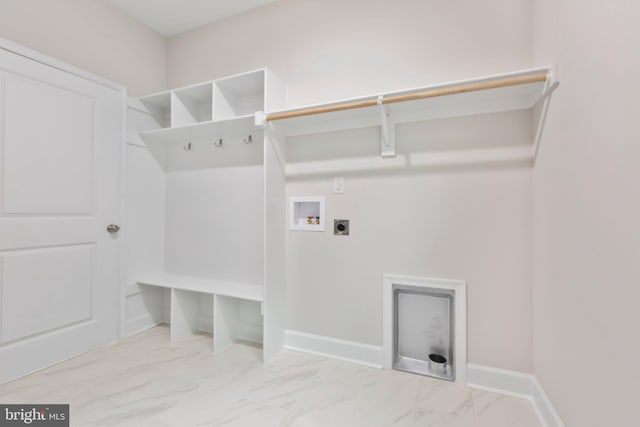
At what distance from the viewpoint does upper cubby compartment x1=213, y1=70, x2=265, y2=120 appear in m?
2.12

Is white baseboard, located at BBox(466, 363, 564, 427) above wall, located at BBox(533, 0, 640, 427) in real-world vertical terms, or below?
below

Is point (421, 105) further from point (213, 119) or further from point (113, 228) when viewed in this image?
point (113, 228)

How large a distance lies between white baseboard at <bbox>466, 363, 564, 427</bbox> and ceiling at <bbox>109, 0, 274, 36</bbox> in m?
2.91

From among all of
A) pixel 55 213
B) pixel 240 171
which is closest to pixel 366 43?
pixel 240 171

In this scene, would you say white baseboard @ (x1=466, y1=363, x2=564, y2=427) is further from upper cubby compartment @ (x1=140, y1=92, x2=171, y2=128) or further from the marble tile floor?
upper cubby compartment @ (x1=140, y1=92, x2=171, y2=128)

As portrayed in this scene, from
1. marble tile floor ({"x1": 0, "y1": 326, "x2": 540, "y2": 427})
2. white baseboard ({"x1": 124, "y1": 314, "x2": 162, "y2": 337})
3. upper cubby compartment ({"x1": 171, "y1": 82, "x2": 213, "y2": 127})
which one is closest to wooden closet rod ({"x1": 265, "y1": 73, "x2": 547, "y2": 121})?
upper cubby compartment ({"x1": 171, "y1": 82, "x2": 213, "y2": 127})

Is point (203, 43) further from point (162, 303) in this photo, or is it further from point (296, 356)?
point (296, 356)

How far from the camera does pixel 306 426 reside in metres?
1.39

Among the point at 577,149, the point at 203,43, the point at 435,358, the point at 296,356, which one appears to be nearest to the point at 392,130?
the point at 577,149

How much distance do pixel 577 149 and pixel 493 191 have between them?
1.71 feet

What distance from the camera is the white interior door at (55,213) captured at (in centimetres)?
176

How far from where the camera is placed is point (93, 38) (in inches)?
89.0

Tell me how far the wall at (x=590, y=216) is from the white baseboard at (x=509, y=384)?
92 mm

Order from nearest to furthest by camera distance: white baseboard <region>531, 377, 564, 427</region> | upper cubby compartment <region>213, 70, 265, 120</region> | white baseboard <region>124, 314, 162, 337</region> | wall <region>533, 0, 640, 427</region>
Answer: wall <region>533, 0, 640, 427</region>, white baseboard <region>531, 377, 564, 427</region>, upper cubby compartment <region>213, 70, 265, 120</region>, white baseboard <region>124, 314, 162, 337</region>
